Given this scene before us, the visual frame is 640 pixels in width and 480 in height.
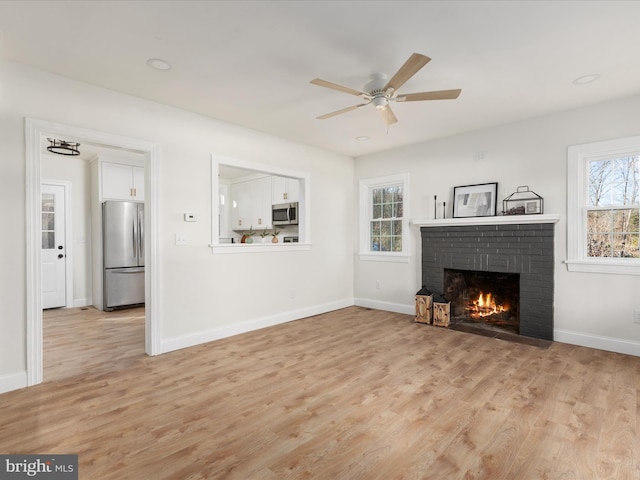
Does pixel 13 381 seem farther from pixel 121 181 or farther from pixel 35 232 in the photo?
pixel 121 181

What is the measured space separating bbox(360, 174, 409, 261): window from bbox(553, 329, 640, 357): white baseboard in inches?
84.4

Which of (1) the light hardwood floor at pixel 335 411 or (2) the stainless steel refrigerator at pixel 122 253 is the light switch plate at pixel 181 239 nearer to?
(1) the light hardwood floor at pixel 335 411

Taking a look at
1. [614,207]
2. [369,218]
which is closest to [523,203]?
[614,207]

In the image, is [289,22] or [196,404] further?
[196,404]

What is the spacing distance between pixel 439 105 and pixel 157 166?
3.02 m

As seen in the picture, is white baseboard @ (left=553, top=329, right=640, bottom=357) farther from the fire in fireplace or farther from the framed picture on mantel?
the framed picture on mantel

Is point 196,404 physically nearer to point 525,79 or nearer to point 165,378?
point 165,378

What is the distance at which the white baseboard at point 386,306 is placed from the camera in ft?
17.2

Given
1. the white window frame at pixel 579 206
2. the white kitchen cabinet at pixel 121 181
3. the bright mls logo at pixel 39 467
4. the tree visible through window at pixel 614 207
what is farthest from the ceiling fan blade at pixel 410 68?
the white kitchen cabinet at pixel 121 181

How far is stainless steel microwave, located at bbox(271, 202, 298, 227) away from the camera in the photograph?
6.29 metres

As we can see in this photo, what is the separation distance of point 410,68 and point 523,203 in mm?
2668

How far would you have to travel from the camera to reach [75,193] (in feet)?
19.8

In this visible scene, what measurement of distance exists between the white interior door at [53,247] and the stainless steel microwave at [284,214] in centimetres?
360

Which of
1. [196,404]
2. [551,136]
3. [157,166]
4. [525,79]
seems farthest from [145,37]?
[551,136]
